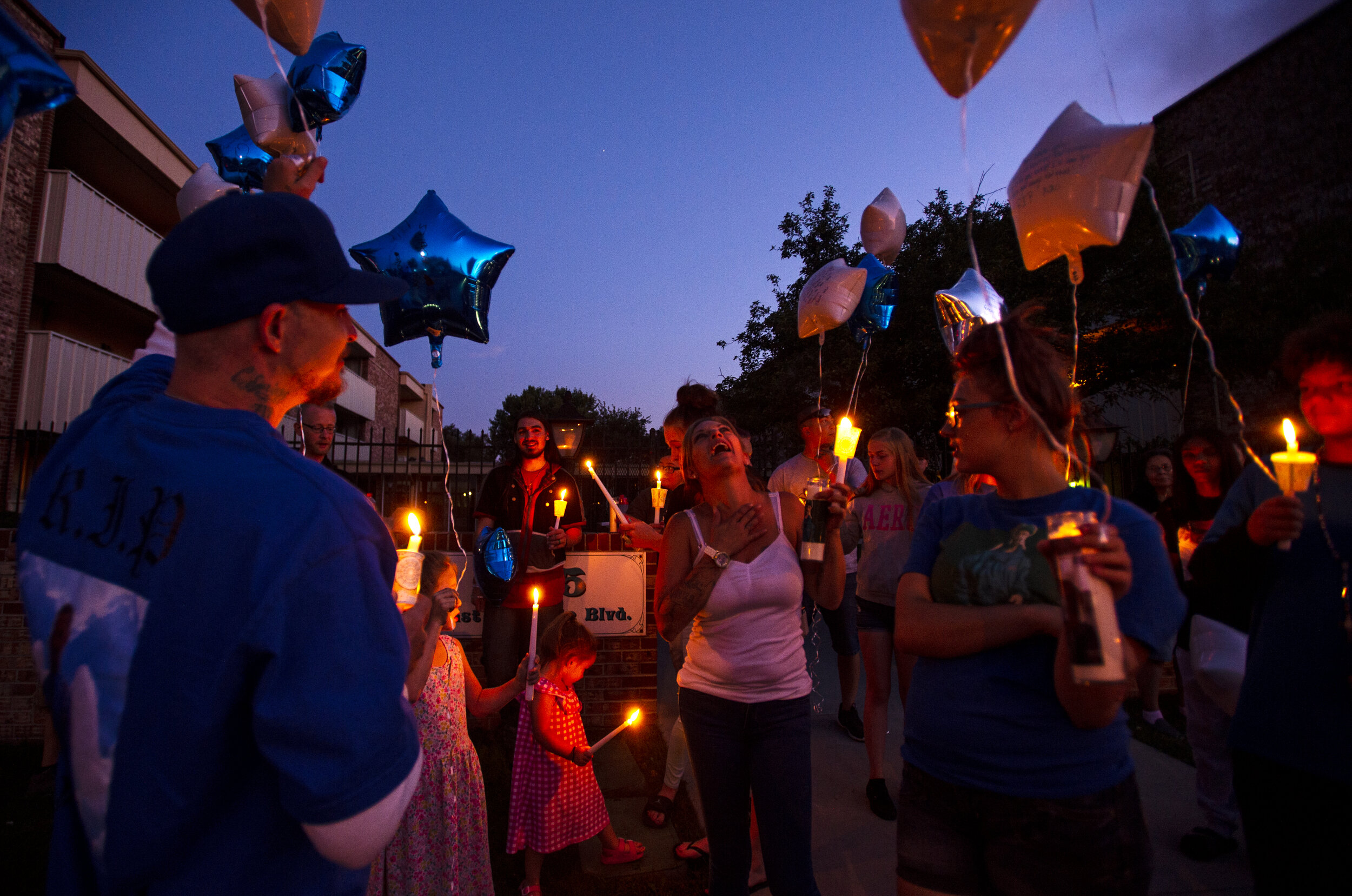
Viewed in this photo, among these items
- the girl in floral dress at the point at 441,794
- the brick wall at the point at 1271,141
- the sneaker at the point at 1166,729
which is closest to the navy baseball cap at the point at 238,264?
the girl in floral dress at the point at 441,794

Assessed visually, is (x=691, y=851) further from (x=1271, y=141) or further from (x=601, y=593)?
(x=1271, y=141)

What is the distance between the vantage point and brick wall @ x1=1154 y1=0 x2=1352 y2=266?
45.8 feet

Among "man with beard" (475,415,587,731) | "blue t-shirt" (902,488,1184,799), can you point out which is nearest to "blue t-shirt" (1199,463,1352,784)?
"blue t-shirt" (902,488,1184,799)

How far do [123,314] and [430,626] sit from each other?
1553 cm

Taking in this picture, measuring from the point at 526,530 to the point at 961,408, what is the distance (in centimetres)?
331

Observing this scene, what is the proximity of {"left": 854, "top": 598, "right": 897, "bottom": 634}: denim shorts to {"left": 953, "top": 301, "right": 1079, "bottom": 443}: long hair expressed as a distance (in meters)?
2.29

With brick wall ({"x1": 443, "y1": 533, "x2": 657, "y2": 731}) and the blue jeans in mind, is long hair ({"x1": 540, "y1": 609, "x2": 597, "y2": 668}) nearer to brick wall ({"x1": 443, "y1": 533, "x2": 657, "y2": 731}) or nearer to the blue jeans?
the blue jeans

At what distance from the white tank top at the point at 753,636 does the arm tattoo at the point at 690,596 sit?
1.1 inches

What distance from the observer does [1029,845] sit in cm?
157

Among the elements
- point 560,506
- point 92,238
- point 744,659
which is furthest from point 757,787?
point 92,238

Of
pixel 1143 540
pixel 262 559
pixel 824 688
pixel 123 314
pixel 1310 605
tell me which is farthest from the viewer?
pixel 123 314

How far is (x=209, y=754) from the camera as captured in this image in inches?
38.4

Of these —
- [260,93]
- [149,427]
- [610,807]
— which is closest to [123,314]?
[260,93]

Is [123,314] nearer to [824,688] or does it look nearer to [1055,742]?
[824,688]
